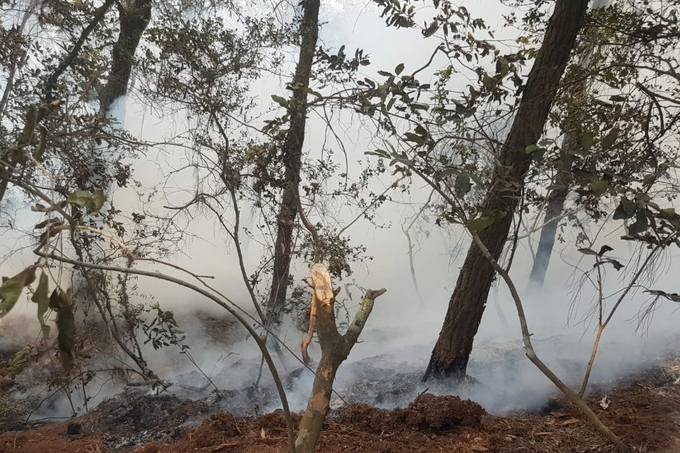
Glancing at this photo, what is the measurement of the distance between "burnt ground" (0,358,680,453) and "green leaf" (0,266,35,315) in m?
1.30

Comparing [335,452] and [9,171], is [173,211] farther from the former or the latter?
[9,171]

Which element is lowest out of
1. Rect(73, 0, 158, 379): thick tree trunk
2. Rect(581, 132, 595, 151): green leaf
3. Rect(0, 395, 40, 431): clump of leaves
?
Rect(0, 395, 40, 431): clump of leaves

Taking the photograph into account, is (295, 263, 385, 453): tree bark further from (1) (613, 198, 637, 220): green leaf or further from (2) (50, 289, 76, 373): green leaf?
(1) (613, 198, 637, 220): green leaf

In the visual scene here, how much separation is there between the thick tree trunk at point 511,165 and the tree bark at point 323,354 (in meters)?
0.85

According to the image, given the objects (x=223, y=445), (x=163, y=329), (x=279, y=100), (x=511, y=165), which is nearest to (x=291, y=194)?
(x=163, y=329)

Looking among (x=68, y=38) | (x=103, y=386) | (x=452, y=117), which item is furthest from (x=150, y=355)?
(x=452, y=117)

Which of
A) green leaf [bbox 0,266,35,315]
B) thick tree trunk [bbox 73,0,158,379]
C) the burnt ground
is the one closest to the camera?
green leaf [bbox 0,266,35,315]

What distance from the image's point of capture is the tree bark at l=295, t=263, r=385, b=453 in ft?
5.04

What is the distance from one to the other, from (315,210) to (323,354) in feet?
6.50

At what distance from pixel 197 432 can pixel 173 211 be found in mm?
1927

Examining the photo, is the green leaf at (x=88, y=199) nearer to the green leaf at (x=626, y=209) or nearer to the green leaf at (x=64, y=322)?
the green leaf at (x=64, y=322)

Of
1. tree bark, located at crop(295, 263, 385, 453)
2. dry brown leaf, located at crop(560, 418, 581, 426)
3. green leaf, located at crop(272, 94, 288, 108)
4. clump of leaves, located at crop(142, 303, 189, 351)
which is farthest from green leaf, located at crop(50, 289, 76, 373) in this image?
dry brown leaf, located at crop(560, 418, 581, 426)

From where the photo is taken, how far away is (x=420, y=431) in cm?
210

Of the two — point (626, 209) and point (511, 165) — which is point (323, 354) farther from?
point (511, 165)
